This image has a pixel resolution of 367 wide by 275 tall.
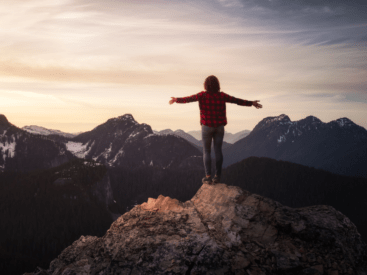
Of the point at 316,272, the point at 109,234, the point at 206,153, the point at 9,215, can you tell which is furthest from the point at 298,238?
the point at 9,215

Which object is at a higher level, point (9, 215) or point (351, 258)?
point (351, 258)

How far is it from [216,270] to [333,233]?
4.68 m

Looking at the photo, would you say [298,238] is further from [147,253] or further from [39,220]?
[39,220]

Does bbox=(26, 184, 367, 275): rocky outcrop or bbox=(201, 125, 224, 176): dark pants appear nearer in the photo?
bbox=(26, 184, 367, 275): rocky outcrop

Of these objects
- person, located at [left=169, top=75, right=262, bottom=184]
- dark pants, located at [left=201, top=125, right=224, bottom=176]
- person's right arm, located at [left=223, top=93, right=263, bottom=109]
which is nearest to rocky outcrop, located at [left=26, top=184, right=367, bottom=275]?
dark pants, located at [left=201, top=125, right=224, bottom=176]

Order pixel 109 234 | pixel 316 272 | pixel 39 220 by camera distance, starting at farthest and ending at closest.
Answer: pixel 39 220
pixel 109 234
pixel 316 272

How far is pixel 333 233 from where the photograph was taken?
9188 millimetres

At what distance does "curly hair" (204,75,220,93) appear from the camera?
39.3 ft

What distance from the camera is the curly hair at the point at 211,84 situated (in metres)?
12.0

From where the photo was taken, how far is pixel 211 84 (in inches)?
471

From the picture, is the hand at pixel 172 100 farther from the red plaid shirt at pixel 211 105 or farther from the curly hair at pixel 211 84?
the curly hair at pixel 211 84

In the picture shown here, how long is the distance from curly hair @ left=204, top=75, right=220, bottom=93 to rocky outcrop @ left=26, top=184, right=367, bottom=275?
491cm

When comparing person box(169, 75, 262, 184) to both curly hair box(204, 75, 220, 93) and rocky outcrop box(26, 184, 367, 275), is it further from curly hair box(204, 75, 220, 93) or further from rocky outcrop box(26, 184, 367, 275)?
rocky outcrop box(26, 184, 367, 275)

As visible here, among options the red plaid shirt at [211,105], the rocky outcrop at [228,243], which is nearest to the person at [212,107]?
the red plaid shirt at [211,105]
